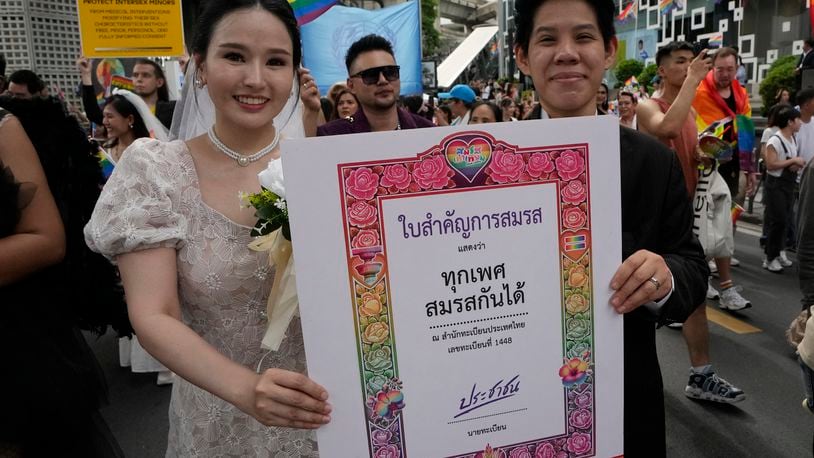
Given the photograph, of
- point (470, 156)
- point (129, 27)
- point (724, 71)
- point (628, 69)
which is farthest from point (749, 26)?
point (470, 156)

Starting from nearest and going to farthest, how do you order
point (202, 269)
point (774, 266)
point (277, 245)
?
1. point (277, 245)
2. point (202, 269)
3. point (774, 266)

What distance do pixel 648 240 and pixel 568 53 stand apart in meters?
0.50

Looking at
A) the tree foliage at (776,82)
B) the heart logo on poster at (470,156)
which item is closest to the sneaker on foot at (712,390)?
the heart logo on poster at (470,156)

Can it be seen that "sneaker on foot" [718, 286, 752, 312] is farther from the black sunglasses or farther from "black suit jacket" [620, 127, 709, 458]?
"black suit jacket" [620, 127, 709, 458]

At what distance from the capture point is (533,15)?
5.18ft

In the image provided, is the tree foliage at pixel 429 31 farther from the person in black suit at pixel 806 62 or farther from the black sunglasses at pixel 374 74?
the black sunglasses at pixel 374 74

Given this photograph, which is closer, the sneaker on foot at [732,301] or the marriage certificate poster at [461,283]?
the marriage certificate poster at [461,283]

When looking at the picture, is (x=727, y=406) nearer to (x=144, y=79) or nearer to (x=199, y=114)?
(x=199, y=114)

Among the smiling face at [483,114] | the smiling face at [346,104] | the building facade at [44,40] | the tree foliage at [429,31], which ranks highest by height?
the tree foliage at [429,31]

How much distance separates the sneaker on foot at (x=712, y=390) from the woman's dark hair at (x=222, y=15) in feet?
10.2

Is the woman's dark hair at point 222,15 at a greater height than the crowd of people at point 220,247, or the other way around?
the woman's dark hair at point 222,15

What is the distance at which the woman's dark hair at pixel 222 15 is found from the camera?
1460 mm

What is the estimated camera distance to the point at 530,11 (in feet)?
5.19

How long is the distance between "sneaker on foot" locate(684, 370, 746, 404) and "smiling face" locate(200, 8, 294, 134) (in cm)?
311
